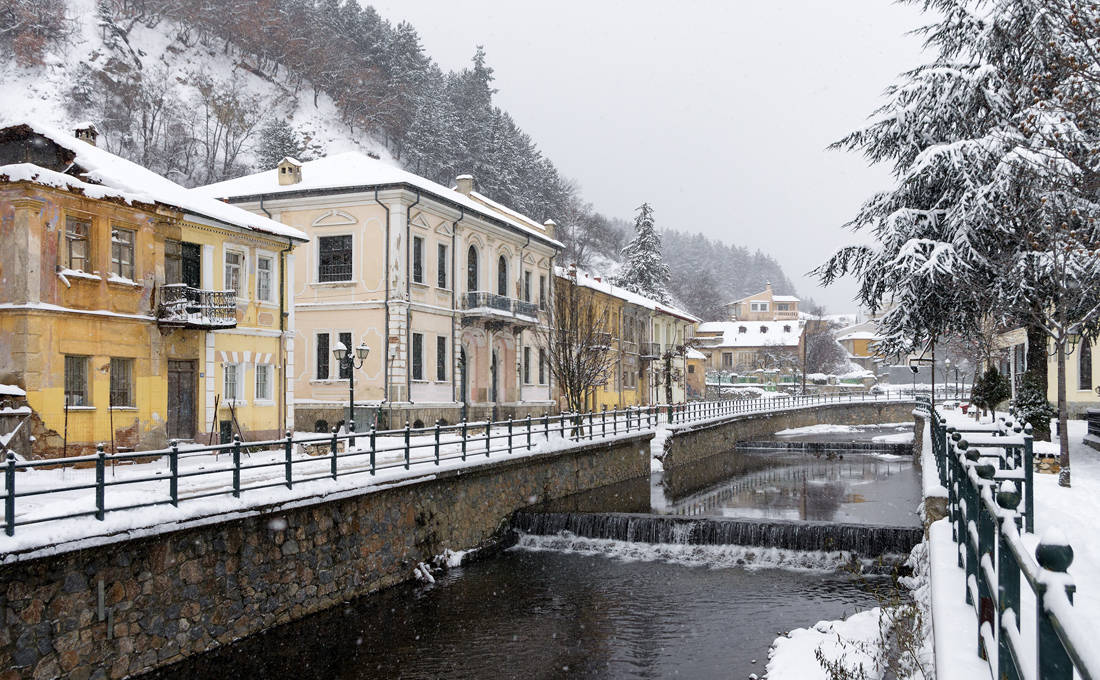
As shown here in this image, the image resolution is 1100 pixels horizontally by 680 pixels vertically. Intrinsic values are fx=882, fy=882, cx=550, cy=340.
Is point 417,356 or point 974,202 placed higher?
point 974,202

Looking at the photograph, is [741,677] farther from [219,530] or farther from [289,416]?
[289,416]

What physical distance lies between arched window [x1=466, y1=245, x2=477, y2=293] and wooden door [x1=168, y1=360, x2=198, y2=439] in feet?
48.8

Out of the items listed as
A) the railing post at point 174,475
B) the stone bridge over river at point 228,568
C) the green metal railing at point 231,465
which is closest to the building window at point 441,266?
the green metal railing at point 231,465

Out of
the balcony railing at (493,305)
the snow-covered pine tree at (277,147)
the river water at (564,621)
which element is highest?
the snow-covered pine tree at (277,147)

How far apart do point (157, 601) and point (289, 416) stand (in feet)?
46.4

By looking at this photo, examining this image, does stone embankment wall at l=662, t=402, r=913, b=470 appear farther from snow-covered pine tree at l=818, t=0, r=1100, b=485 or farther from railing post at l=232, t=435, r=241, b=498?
railing post at l=232, t=435, r=241, b=498

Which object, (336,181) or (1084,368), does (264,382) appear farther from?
(1084,368)

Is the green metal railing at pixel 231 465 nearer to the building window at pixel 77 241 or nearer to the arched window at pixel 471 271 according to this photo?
the building window at pixel 77 241

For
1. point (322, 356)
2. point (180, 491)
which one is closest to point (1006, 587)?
point (180, 491)

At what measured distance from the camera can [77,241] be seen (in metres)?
18.1

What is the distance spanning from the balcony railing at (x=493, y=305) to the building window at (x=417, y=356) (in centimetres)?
318

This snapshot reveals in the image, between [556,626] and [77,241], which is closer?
[556,626]

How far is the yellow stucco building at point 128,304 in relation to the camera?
17109 mm

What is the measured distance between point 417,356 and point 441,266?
3842mm
